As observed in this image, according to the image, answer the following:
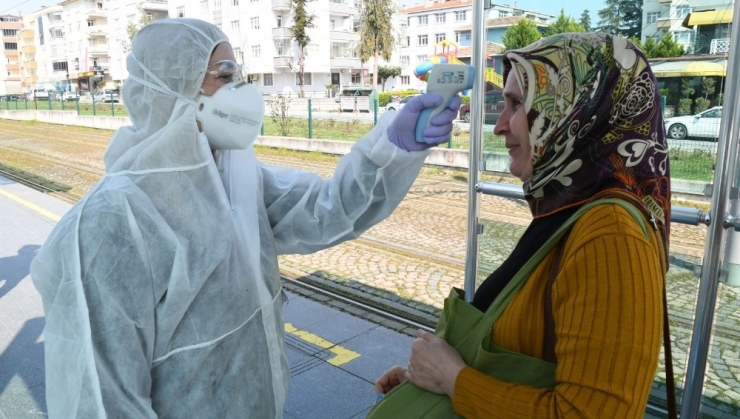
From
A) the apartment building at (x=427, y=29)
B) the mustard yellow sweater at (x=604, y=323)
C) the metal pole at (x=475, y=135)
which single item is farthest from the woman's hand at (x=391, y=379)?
the apartment building at (x=427, y=29)

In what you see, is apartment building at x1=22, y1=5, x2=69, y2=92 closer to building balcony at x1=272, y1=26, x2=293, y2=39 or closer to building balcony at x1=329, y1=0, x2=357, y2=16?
building balcony at x1=272, y1=26, x2=293, y2=39

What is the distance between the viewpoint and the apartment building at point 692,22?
7.66ft

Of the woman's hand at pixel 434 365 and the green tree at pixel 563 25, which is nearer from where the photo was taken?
the woman's hand at pixel 434 365

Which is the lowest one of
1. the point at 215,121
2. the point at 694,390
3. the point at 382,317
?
the point at 382,317

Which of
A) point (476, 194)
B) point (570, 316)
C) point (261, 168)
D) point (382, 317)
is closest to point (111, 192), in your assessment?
point (261, 168)

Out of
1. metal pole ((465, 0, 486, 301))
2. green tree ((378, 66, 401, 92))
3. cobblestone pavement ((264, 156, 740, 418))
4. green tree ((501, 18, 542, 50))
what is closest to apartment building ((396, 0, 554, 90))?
green tree ((378, 66, 401, 92))

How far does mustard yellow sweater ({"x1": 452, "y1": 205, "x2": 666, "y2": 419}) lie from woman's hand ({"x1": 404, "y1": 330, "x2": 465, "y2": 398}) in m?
0.17

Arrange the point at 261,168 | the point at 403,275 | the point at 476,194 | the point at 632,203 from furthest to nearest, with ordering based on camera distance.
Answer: the point at 403,275 < the point at 476,194 < the point at 261,168 < the point at 632,203

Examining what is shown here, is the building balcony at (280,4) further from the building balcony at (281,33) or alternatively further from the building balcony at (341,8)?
the building balcony at (341,8)

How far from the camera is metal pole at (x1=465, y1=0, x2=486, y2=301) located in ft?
9.83

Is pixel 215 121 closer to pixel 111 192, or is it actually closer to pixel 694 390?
pixel 111 192

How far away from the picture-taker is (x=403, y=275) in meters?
5.85

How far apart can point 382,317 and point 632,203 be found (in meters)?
3.72

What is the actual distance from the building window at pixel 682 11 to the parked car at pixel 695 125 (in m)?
0.43
